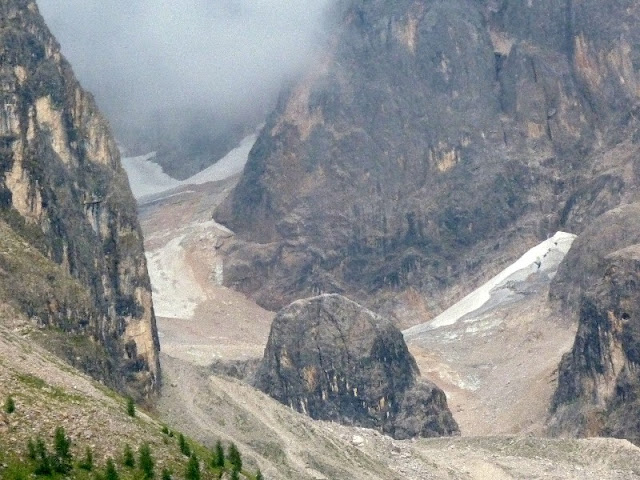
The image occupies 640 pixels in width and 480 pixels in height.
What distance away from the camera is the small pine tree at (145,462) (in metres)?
53.4

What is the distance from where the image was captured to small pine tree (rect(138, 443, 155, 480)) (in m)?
53.4

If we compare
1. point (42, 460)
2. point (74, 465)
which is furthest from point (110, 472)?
point (42, 460)

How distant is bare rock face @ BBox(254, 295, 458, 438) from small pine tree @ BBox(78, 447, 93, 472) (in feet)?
254

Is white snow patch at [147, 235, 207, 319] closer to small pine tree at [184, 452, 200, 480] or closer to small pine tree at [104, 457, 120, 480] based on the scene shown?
small pine tree at [184, 452, 200, 480]

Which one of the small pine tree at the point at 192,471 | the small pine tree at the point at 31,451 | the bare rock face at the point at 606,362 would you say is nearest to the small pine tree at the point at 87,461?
the small pine tree at the point at 31,451

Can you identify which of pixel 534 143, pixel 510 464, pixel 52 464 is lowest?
pixel 510 464

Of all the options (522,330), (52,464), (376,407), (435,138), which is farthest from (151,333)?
(435,138)

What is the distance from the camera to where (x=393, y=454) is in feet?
322

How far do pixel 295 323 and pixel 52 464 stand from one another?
282ft

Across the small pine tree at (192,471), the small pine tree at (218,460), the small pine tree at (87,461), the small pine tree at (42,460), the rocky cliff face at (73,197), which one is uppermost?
the rocky cliff face at (73,197)

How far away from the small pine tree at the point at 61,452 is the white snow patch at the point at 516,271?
11841 cm

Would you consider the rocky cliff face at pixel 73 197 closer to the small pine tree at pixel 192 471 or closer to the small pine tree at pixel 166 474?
the small pine tree at pixel 192 471

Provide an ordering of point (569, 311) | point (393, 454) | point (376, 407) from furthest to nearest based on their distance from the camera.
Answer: point (569, 311), point (376, 407), point (393, 454)

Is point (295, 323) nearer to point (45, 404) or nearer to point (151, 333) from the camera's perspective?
point (151, 333)
